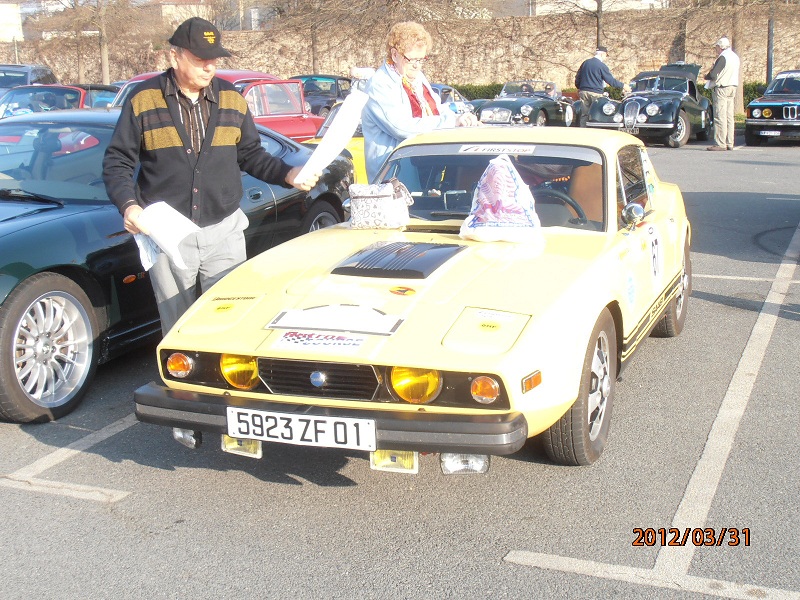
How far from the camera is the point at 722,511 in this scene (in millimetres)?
3576

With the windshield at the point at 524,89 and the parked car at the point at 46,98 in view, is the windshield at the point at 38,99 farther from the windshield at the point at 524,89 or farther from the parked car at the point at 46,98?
the windshield at the point at 524,89

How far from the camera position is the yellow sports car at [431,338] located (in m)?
3.33

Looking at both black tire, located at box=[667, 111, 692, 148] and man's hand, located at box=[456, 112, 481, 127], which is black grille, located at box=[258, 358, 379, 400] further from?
black tire, located at box=[667, 111, 692, 148]

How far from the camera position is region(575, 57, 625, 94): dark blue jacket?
690 inches

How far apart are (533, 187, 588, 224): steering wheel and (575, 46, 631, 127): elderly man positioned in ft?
43.8

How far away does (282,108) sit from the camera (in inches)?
545

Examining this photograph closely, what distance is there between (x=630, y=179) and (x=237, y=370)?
259 cm

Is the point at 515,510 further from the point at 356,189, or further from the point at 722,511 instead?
the point at 356,189

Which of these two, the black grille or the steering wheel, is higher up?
the steering wheel

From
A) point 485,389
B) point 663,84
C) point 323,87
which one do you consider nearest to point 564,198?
point 485,389

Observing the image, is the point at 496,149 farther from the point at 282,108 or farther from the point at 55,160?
the point at 282,108

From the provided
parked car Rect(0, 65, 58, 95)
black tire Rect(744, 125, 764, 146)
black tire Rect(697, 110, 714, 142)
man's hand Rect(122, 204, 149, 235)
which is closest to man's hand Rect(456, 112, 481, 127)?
man's hand Rect(122, 204, 149, 235)

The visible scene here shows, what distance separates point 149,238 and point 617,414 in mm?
2456

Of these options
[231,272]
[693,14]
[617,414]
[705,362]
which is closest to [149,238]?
[231,272]
